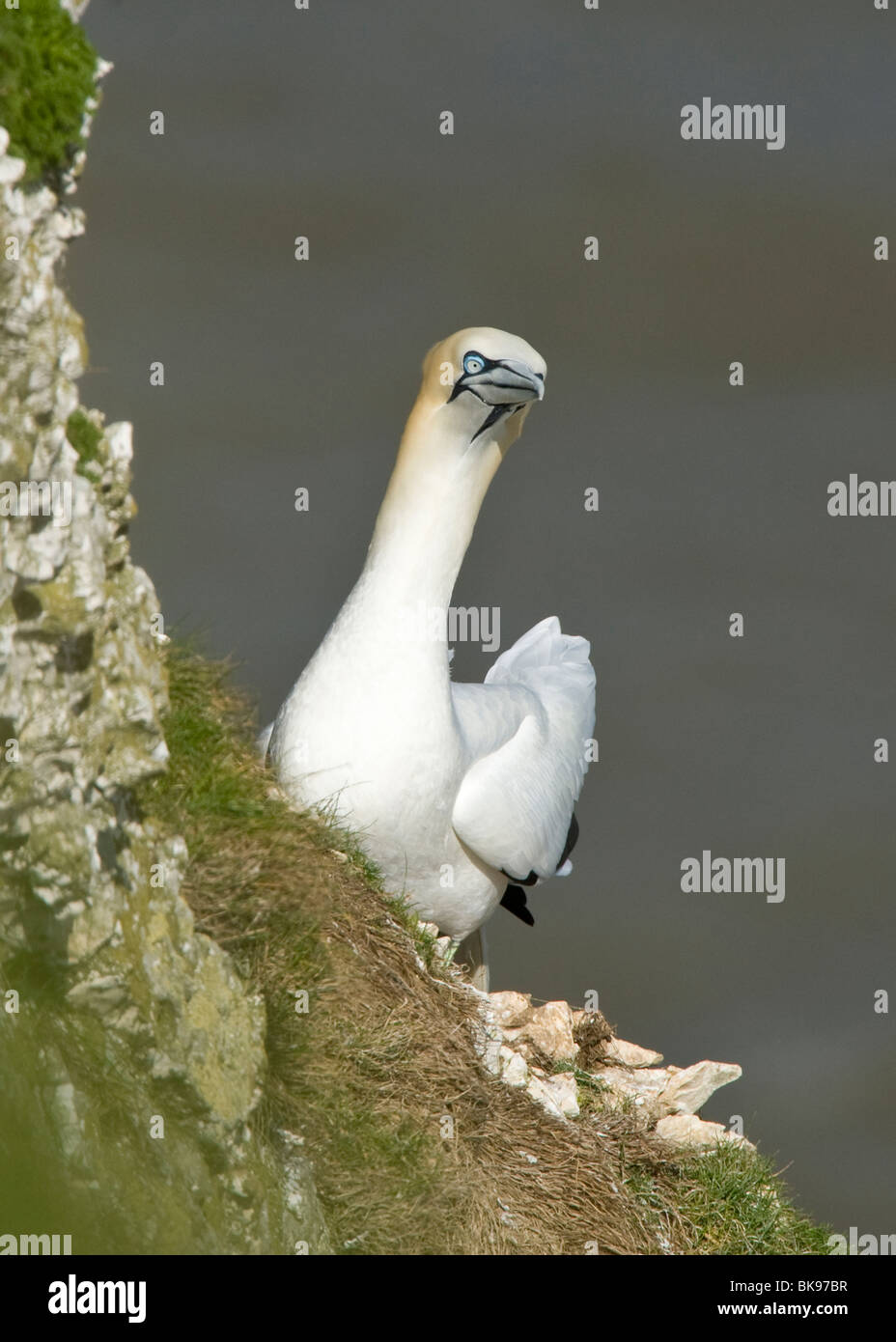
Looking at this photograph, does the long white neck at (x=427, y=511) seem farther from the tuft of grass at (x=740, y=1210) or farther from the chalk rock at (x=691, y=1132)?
the tuft of grass at (x=740, y=1210)

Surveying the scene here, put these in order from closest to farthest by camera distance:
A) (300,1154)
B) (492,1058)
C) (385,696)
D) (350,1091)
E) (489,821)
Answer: (300,1154)
(350,1091)
(492,1058)
(385,696)
(489,821)

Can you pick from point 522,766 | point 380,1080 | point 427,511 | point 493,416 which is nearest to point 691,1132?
point 522,766

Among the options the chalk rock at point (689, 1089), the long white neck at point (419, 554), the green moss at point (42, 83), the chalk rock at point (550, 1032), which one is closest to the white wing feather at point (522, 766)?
the long white neck at point (419, 554)

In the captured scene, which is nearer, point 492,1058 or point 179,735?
point 179,735

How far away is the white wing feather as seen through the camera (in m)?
7.82

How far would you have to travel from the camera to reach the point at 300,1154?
5020mm

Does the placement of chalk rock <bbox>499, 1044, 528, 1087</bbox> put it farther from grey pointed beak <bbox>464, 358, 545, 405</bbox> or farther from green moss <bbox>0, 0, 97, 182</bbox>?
green moss <bbox>0, 0, 97, 182</bbox>

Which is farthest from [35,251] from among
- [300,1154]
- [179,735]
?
[300,1154]

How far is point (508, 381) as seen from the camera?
739cm

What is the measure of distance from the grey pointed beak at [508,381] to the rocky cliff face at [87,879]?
2949mm

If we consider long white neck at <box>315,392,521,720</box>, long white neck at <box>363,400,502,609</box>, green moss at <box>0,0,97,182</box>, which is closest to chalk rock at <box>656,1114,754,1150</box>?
long white neck at <box>315,392,521,720</box>

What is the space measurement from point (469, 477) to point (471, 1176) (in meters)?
3.40
